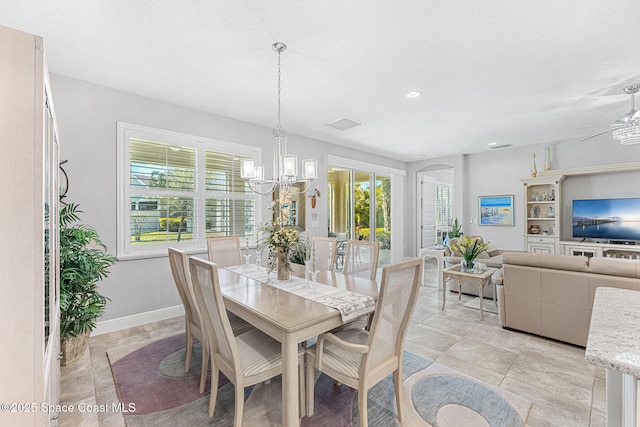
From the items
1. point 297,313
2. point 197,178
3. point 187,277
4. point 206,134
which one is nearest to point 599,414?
point 297,313

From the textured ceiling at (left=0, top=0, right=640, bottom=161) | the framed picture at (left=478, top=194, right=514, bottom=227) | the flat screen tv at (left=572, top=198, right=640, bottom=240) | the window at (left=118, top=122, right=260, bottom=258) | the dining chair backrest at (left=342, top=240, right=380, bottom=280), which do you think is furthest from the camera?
the framed picture at (left=478, top=194, right=514, bottom=227)

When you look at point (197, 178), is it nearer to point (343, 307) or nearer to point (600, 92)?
point (343, 307)

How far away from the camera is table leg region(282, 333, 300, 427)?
150cm

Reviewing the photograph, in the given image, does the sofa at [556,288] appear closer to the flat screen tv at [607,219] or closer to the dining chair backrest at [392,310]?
the dining chair backrest at [392,310]

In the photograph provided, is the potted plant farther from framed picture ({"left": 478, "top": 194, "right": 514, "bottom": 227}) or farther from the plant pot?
framed picture ({"left": 478, "top": 194, "right": 514, "bottom": 227})

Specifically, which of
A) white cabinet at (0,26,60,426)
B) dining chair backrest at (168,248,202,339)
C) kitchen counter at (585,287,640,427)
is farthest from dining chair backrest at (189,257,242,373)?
kitchen counter at (585,287,640,427)

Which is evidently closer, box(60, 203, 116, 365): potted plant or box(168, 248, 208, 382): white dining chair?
box(168, 248, 208, 382): white dining chair

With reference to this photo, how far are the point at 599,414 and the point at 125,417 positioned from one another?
313cm

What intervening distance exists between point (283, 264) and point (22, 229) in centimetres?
172

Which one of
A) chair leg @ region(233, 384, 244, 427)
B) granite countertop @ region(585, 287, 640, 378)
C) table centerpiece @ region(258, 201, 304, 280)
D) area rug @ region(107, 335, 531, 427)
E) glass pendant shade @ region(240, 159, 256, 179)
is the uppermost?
glass pendant shade @ region(240, 159, 256, 179)

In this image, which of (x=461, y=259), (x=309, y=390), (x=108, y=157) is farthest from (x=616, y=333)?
(x=108, y=157)

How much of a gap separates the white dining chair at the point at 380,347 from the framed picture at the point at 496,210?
18.5ft

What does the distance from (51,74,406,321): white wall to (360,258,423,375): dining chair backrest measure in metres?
2.93

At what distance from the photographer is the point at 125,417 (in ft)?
6.08
